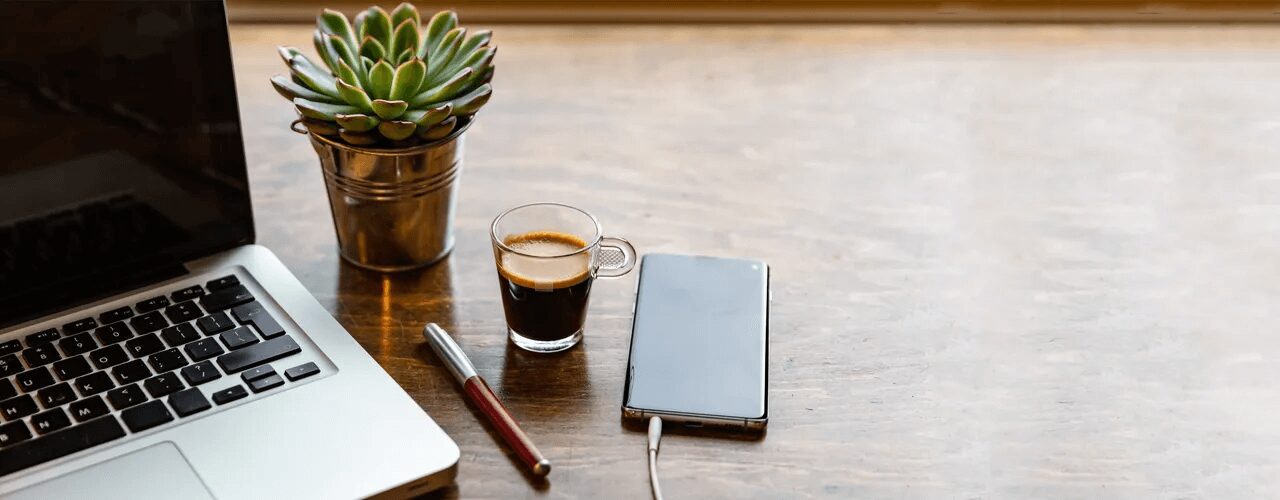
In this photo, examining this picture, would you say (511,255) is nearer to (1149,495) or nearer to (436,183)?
(436,183)

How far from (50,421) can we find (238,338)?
13 centimetres

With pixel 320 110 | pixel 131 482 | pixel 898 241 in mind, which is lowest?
pixel 131 482

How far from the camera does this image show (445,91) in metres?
0.88

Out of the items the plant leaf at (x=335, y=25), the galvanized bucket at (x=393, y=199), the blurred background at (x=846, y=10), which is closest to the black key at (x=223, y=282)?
the galvanized bucket at (x=393, y=199)

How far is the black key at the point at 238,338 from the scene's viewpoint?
2.65 ft

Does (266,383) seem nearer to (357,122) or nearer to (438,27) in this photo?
(357,122)

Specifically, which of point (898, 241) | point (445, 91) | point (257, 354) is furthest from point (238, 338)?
point (898, 241)

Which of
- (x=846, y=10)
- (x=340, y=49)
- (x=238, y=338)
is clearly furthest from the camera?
(x=846, y=10)

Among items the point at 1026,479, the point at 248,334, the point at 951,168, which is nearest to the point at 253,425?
the point at 248,334

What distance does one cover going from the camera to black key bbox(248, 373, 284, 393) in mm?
781

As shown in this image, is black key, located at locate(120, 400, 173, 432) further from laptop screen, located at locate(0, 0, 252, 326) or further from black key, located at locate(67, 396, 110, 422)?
laptop screen, located at locate(0, 0, 252, 326)

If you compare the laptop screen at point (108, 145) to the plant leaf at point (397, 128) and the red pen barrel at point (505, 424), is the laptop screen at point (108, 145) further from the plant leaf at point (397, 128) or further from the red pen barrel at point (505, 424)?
the red pen barrel at point (505, 424)

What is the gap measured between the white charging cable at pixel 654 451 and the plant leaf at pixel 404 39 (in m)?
0.36

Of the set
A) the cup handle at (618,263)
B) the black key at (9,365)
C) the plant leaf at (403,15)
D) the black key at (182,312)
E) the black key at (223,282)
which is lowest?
the black key at (9,365)
